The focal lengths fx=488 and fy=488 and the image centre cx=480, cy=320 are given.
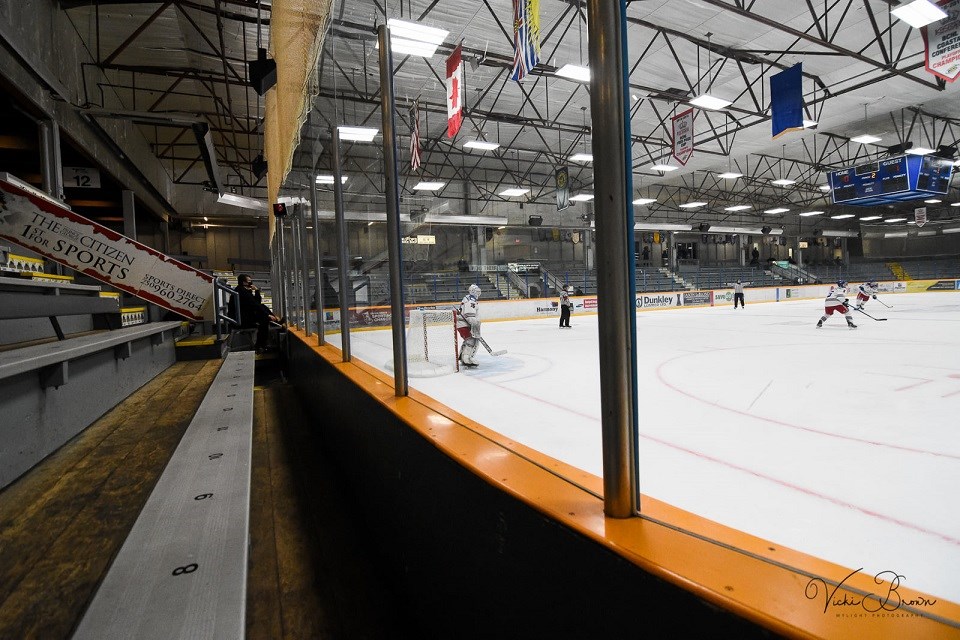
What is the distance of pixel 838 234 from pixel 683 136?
33504 millimetres

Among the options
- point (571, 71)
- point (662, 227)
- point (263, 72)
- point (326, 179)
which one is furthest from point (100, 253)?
point (662, 227)

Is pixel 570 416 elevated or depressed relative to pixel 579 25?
depressed

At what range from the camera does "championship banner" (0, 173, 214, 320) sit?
4.16 m

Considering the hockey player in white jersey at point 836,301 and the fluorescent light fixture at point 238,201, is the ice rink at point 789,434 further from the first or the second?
the fluorescent light fixture at point 238,201

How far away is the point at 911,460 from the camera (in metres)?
2.17

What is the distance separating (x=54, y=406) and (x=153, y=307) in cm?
388

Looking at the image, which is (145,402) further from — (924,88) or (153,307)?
(924,88)

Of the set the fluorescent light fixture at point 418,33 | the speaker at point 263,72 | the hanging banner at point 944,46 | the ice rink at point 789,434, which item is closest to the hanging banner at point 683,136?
the hanging banner at point 944,46

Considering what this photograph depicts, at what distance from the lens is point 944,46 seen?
8.12 meters

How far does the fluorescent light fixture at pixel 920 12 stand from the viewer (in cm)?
764

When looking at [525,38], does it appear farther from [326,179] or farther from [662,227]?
[662,227]

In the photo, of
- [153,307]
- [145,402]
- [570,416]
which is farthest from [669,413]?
[153,307]

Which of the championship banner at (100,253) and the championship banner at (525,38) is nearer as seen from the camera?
the championship banner at (100,253)

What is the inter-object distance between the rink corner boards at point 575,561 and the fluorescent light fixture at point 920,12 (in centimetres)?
1046
